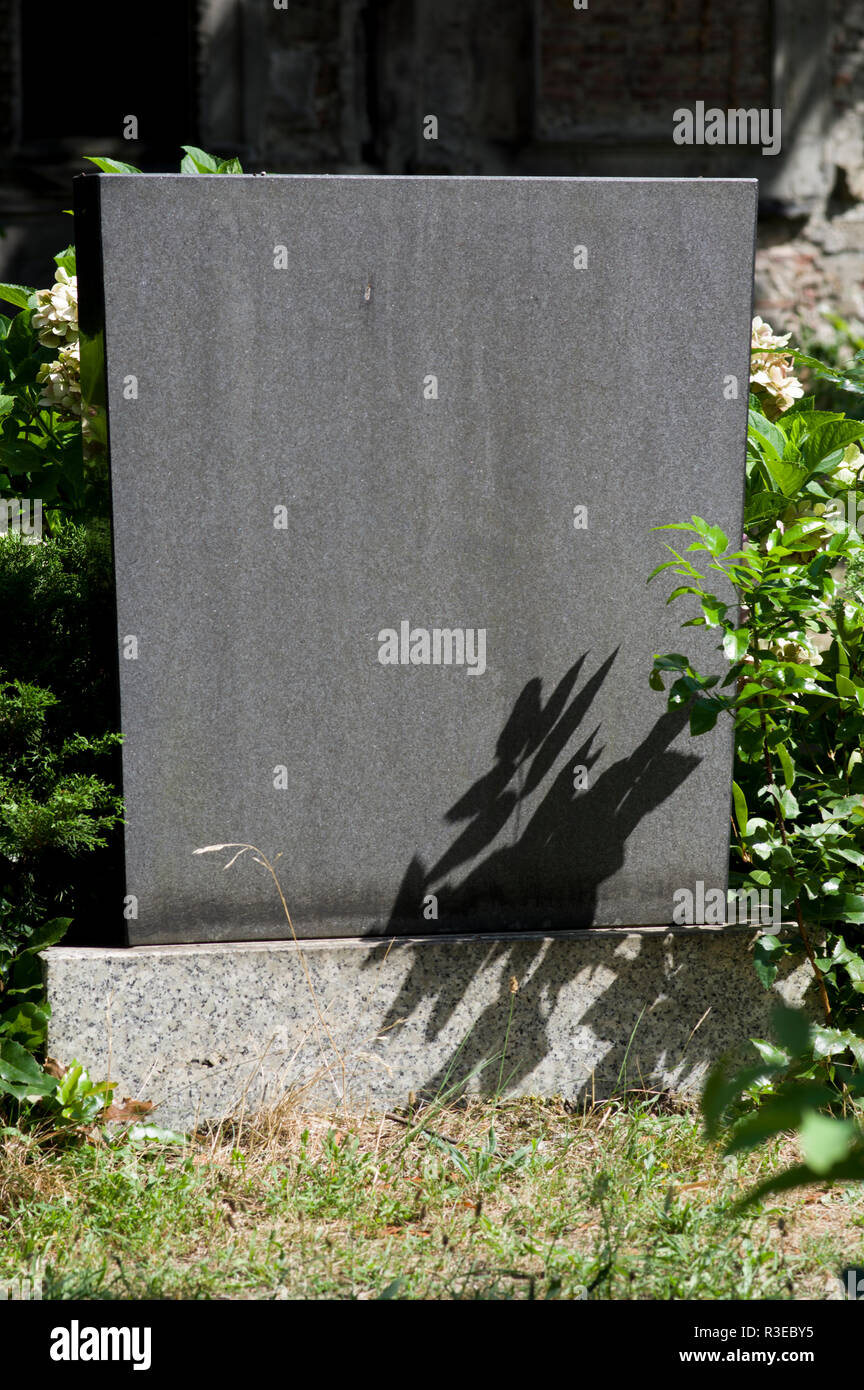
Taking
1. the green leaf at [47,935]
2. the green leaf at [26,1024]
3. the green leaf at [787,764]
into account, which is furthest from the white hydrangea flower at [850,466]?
the green leaf at [26,1024]

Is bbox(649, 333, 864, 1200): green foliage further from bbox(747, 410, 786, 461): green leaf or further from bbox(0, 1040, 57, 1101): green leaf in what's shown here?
bbox(0, 1040, 57, 1101): green leaf

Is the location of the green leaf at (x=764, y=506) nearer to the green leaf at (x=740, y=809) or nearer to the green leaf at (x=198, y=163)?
the green leaf at (x=740, y=809)

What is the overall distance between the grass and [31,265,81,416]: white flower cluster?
73.9 inches

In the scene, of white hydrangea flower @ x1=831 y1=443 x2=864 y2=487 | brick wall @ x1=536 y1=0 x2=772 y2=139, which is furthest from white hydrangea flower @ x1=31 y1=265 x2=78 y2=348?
brick wall @ x1=536 y1=0 x2=772 y2=139

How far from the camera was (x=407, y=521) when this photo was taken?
2.73 metres

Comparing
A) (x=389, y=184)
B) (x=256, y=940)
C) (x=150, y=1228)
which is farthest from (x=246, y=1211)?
(x=389, y=184)

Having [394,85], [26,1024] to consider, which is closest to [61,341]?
[26,1024]

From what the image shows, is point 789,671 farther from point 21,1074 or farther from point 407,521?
point 21,1074

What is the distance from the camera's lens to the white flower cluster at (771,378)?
3.29 metres

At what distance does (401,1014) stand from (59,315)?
6.68ft

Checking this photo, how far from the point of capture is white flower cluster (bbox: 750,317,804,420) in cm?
329

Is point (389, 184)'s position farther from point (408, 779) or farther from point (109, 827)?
point (109, 827)
